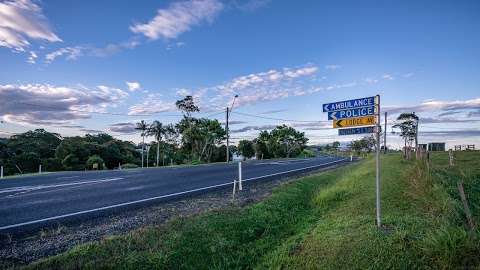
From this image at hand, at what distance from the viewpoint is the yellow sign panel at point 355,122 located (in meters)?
6.53

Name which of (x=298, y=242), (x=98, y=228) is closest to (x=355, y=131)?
(x=298, y=242)

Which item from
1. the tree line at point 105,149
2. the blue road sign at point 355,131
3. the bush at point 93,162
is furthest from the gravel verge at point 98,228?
the bush at point 93,162

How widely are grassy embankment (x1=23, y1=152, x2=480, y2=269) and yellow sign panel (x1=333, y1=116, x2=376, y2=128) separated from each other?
6.59ft

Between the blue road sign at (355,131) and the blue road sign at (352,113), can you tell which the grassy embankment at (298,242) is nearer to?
the blue road sign at (355,131)

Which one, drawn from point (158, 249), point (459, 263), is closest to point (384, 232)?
point (459, 263)

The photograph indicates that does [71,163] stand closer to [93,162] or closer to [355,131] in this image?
[93,162]

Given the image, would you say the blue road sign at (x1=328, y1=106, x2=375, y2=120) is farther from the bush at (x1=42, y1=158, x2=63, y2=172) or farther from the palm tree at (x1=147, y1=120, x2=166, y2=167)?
the palm tree at (x1=147, y1=120, x2=166, y2=167)

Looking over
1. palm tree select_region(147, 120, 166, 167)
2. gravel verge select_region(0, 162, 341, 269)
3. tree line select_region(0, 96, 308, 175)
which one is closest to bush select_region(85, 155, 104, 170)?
tree line select_region(0, 96, 308, 175)

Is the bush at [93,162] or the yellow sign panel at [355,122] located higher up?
the yellow sign panel at [355,122]

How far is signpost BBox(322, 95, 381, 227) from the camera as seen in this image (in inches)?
253

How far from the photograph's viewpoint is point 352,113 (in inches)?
269

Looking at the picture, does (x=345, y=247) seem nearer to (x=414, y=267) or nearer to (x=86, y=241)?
(x=414, y=267)

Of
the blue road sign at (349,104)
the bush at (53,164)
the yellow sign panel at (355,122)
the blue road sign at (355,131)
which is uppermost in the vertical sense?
the blue road sign at (349,104)

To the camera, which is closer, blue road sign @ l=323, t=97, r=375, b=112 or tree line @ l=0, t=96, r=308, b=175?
blue road sign @ l=323, t=97, r=375, b=112
